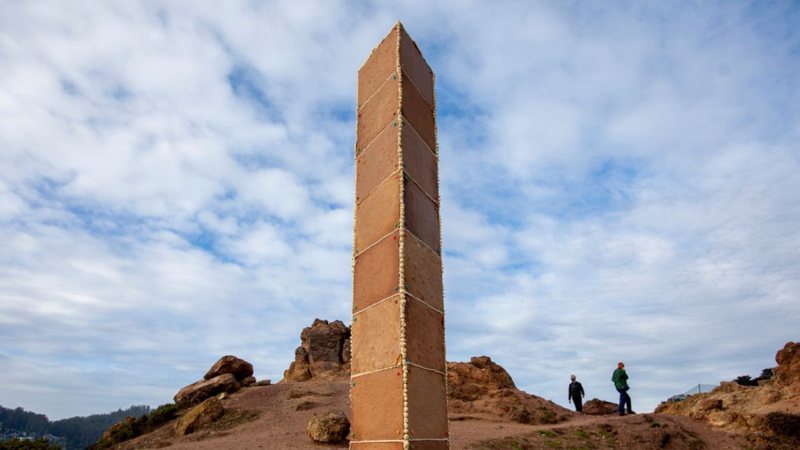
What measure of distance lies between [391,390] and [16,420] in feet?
549

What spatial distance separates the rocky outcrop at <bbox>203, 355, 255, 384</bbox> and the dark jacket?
57.0ft

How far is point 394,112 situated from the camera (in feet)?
23.8

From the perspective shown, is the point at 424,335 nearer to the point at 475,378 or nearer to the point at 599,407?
the point at 475,378

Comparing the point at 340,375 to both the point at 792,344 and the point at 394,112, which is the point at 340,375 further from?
the point at 394,112

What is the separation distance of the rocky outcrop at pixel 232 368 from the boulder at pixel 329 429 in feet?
47.0

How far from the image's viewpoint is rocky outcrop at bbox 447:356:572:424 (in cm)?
2022

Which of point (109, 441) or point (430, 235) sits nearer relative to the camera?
point (430, 235)

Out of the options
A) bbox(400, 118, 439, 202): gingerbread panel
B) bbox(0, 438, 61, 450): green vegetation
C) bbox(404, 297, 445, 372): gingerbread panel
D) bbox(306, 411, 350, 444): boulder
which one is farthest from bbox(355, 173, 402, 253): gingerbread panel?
bbox(0, 438, 61, 450): green vegetation

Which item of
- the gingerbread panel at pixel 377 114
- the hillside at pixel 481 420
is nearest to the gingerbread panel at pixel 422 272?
the gingerbread panel at pixel 377 114

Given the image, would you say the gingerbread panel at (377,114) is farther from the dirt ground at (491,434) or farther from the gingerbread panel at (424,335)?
the dirt ground at (491,434)

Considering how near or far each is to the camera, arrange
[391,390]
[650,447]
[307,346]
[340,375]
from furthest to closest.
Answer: [307,346], [340,375], [650,447], [391,390]

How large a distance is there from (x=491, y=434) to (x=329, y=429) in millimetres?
4977

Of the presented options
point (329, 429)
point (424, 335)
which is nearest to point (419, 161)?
point (424, 335)

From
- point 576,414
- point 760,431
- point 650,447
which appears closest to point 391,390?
point 650,447
